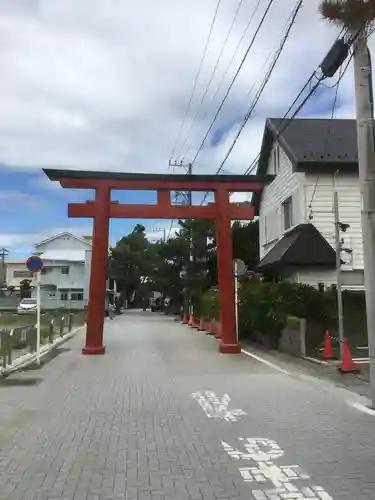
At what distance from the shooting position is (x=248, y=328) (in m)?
21.2

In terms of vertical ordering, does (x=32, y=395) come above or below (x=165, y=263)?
below

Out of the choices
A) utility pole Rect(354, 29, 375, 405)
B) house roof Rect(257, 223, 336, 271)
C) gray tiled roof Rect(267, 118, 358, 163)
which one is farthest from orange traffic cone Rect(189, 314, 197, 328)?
utility pole Rect(354, 29, 375, 405)

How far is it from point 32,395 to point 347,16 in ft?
25.8

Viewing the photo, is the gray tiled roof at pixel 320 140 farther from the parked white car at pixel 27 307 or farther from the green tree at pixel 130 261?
the green tree at pixel 130 261

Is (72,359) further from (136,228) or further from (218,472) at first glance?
(136,228)

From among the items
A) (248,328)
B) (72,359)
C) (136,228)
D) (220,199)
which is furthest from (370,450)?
(136,228)

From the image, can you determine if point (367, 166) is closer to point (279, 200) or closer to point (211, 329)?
point (279, 200)

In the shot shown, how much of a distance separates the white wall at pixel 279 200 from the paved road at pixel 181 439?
10.2 metres

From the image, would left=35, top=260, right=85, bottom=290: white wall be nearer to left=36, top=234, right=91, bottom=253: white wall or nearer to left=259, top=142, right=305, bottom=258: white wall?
left=36, top=234, right=91, bottom=253: white wall

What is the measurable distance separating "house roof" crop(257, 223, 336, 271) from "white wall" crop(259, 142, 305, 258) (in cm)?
75

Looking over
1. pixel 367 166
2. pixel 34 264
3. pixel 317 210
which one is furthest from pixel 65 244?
pixel 367 166

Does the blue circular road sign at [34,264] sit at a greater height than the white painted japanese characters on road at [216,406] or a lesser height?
greater

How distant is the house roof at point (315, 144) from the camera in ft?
68.6

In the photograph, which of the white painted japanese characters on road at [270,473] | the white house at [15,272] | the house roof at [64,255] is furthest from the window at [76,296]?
the white painted japanese characters on road at [270,473]
